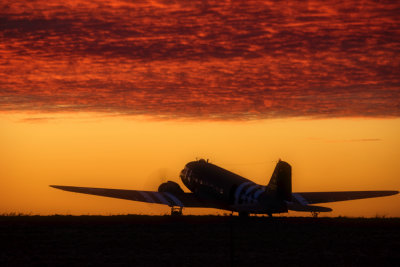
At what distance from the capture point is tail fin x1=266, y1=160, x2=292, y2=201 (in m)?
50.3

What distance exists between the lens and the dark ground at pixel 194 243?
3008 centimetres

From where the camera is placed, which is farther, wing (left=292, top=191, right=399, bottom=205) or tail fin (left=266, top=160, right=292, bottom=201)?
wing (left=292, top=191, right=399, bottom=205)

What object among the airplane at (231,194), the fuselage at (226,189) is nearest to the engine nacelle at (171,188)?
the airplane at (231,194)

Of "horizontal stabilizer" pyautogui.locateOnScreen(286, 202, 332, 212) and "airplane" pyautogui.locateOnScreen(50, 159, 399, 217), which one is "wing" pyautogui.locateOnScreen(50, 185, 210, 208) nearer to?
"airplane" pyautogui.locateOnScreen(50, 159, 399, 217)

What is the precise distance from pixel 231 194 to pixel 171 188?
10.3m

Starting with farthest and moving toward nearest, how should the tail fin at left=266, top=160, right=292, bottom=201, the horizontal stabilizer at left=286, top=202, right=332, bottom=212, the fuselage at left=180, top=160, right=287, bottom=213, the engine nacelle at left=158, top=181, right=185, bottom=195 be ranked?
1. the engine nacelle at left=158, top=181, right=185, bottom=195
2. the tail fin at left=266, top=160, right=292, bottom=201
3. the fuselage at left=180, top=160, right=287, bottom=213
4. the horizontal stabilizer at left=286, top=202, right=332, bottom=212

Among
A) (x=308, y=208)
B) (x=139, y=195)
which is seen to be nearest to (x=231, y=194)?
(x=139, y=195)

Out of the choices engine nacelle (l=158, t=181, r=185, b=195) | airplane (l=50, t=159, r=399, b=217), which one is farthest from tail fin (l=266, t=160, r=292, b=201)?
engine nacelle (l=158, t=181, r=185, b=195)

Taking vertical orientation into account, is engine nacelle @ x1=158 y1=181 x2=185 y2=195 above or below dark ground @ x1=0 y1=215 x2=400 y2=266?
above

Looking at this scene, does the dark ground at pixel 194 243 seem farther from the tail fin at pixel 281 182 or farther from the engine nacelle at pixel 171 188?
the engine nacelle at pixel 171 188

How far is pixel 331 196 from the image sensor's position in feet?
194

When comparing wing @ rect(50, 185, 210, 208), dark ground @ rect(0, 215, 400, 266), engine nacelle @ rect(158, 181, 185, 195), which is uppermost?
engine nacelle @ rect(158, 181, 185, 195)

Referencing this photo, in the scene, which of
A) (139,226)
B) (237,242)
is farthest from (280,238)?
(139,226)

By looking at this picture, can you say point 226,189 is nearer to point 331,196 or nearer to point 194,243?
point 331,196
